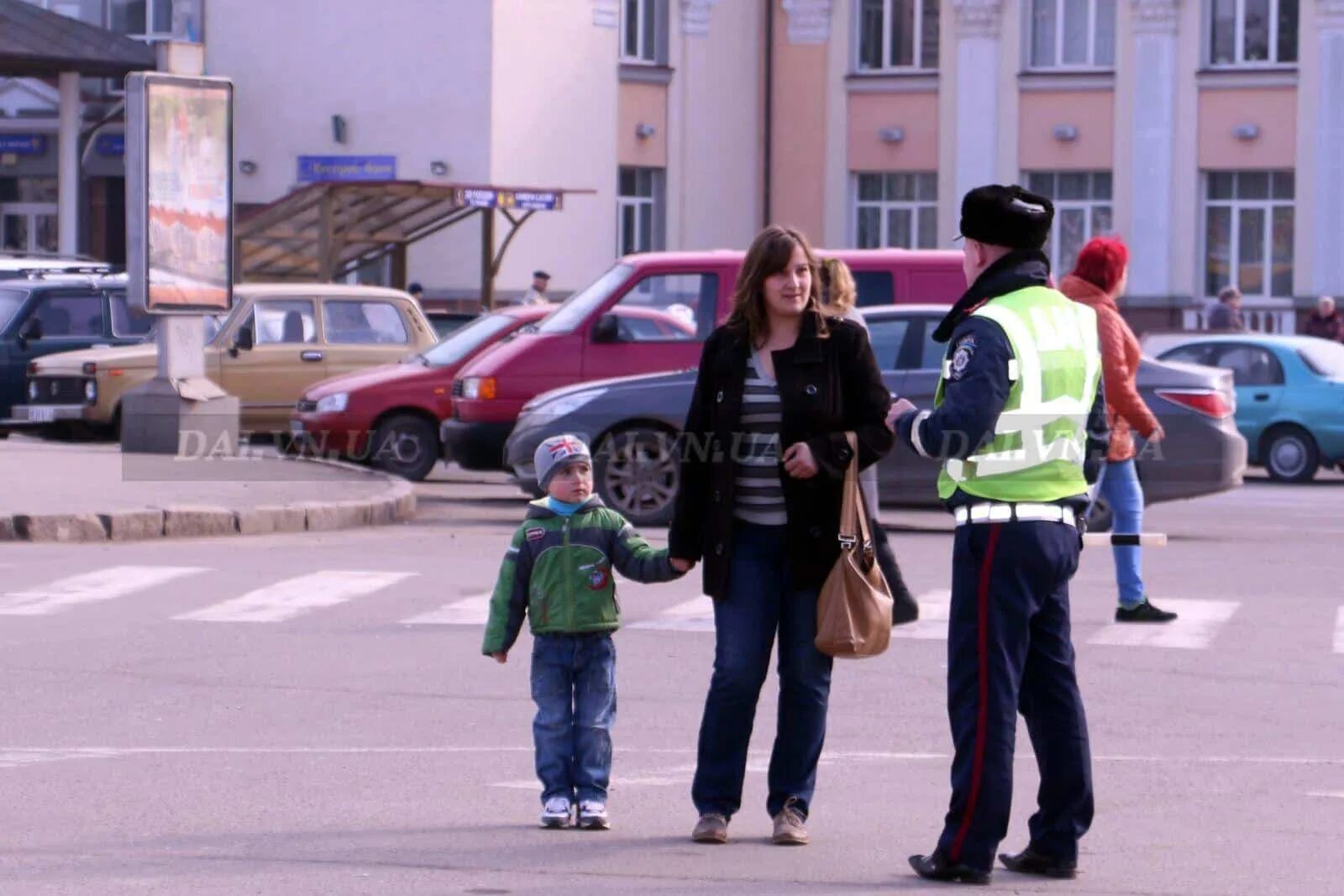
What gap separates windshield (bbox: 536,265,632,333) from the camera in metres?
18.3

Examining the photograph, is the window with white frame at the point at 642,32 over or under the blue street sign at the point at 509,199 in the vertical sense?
over

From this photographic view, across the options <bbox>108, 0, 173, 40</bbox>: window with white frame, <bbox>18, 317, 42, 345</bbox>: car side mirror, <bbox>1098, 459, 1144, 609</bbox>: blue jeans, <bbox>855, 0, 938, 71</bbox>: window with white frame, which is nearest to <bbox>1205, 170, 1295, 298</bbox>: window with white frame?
<bbox>855, 0, 938, 71</bbox>: window with white frame

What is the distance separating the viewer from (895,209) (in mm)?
39562

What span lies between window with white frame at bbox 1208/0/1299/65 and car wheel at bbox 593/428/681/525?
2306cm

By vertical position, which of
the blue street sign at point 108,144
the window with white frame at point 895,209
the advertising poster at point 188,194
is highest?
the blue street sign at point 108,144

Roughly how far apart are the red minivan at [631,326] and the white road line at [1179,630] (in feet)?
19.9

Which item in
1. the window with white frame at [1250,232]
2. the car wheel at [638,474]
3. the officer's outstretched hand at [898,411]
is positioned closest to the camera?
the officer's outstretched hand at [898,411]

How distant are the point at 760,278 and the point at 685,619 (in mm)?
5327

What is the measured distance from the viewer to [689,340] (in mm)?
18031

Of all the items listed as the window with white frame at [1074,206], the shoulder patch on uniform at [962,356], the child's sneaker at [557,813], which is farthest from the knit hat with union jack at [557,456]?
the window with white frame at [1074,206]

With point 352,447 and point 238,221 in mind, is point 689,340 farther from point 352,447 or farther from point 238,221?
point 238,221

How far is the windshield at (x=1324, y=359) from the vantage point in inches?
938

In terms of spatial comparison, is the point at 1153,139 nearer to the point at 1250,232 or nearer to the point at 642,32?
the point at 1250,232

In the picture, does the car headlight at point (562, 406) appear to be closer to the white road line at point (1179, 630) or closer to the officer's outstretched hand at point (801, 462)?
the white road line at point (1179, 630)
